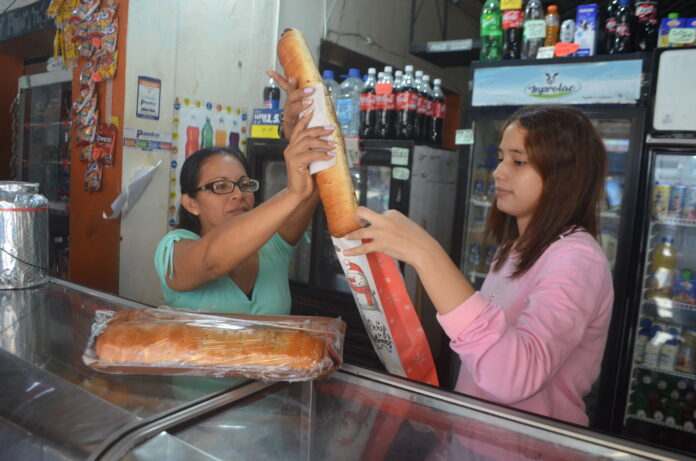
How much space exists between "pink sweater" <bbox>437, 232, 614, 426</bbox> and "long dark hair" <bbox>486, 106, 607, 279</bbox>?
57mm

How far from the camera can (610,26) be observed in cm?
303

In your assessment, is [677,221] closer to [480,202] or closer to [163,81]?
[480,202]

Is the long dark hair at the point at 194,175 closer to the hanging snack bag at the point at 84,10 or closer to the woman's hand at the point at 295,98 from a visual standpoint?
the woman's hand at the point at 295,98

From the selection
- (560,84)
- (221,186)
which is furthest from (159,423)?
(560,84)

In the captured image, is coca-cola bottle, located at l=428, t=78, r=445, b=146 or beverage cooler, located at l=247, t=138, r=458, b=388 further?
coca-cola bottle, located at l=428, t=78, r=445, b=146

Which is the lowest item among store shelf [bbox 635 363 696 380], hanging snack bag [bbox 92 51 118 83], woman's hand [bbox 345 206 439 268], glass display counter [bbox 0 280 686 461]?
store shelf [bbox 635 363 696 380]

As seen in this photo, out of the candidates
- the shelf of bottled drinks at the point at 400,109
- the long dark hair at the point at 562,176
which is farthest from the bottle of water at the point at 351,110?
the long dark hair at the point at 562,176

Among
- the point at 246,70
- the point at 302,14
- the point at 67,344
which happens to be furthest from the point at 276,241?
the point at 302,14

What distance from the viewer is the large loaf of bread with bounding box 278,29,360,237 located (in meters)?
1.09

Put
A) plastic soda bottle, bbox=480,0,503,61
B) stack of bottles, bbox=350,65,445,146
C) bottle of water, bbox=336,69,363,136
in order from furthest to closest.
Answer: bottle of water, bbox=336,69,363,136, stack of bottles, bbox=350,65,445,146, plastic soda bottle, bbox=480,0,503,61

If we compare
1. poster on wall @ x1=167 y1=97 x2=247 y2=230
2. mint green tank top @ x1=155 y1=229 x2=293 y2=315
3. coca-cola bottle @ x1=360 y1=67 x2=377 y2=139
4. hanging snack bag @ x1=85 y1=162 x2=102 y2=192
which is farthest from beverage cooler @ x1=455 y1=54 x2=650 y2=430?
hanging snack bag @ x1=85 y1=162 x2=102 y2=192

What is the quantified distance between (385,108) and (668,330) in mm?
2343

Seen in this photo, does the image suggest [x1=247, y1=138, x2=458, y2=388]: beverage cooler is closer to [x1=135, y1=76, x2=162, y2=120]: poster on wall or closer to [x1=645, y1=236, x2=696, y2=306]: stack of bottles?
[x1=135, y1=76, x2=162, y2=120]: poster on wall

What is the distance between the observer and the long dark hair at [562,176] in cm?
130
